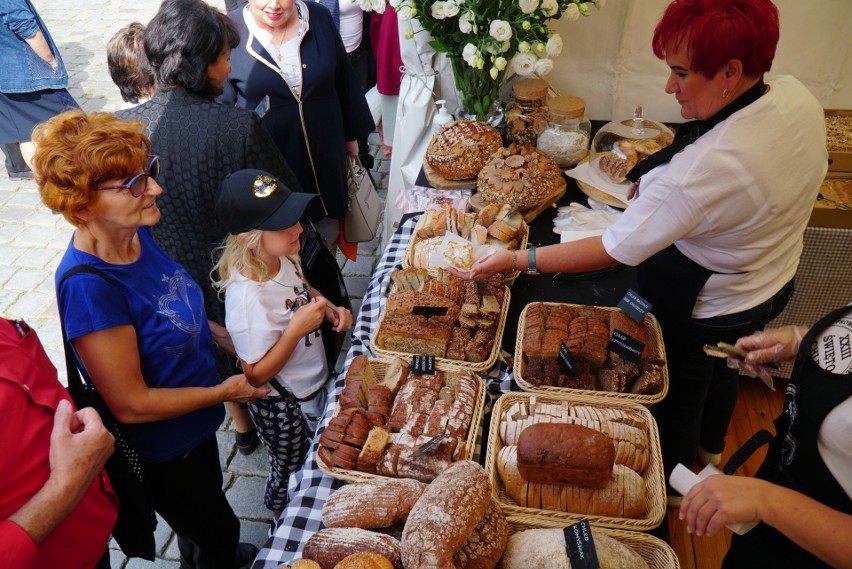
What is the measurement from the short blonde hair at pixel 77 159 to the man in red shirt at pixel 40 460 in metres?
0.37

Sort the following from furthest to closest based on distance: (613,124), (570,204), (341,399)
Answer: (613,124)
(570,204)
(341,399)

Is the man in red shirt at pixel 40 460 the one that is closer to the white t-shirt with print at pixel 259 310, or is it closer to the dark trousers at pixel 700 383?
the white t-shirt with print at pixel 259 310

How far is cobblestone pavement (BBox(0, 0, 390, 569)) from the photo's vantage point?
3.07 metres

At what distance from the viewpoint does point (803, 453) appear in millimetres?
1440

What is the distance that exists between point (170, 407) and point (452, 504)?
3.30ft

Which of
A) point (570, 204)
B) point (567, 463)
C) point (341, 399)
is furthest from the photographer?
point (570, 204)

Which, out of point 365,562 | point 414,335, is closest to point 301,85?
point 414,335

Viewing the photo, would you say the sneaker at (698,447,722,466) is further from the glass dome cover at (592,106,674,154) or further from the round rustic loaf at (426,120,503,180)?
the round rustic loaf at (426,120,503,180)

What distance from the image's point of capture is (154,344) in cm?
195

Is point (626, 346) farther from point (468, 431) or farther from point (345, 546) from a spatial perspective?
point (345, 546)

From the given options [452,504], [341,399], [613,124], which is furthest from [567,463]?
[613,124]

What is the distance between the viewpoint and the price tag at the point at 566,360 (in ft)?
7.24

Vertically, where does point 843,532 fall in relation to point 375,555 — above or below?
above

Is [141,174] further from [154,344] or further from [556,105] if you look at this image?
[556,105]
